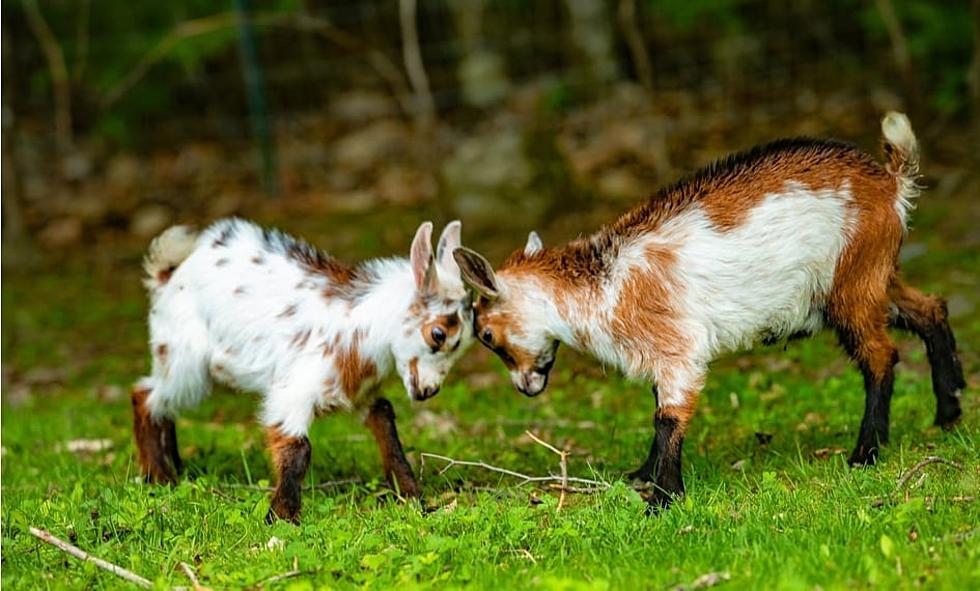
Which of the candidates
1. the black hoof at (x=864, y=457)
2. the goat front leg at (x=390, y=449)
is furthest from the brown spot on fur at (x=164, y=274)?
the black hoof at (x=864, y=457)

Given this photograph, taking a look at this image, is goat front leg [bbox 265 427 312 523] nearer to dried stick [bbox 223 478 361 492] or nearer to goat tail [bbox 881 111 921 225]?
dried stick [bbox 223 478 361 492]

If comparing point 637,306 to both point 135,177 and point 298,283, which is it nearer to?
point 298,283

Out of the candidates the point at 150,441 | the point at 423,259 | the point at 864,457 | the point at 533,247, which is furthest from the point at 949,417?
the point at 150,441

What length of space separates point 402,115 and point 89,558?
10949mm

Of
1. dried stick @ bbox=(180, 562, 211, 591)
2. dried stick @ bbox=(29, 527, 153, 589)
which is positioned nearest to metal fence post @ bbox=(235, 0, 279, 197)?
dried stick @ bbox=(29, 527, 153, 589)

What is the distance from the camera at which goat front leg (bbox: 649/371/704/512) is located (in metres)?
5.43

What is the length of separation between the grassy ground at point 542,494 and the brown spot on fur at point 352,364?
48cm

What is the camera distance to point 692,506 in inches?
201

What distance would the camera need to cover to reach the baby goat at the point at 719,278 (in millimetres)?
5613

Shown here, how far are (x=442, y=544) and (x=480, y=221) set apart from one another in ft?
22.4

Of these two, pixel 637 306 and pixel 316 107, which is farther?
pixel 316 107

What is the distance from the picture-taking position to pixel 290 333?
600 centimetres

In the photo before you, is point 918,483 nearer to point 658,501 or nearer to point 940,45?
point 658,501

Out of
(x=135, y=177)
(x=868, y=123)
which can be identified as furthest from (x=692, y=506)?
(x=135, y=177)
